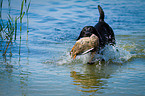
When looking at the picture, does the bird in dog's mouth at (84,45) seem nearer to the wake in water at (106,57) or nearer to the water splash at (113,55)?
the wake in water at (106,57)

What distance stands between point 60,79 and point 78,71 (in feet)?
2.42

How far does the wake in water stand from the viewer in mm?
5602

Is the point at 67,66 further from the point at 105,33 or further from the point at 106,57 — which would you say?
the point at 105,33

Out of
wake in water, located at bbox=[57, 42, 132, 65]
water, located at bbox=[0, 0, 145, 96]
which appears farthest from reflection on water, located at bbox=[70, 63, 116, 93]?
wake in water, located at bbox=[57, 42, 132, 65]

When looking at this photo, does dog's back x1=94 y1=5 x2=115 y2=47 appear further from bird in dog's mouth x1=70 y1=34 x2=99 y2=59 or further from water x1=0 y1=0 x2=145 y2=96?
bird in dog's mouth x1=70 y1=34 x2=99 y2=59

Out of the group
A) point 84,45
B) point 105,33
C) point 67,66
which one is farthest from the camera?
point 105,33

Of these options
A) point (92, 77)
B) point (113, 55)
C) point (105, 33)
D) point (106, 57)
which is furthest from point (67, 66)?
point (105, 33)

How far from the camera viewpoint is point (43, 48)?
22.0 feet

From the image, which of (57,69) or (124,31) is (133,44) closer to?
(124,31)

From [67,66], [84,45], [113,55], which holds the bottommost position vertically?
[67,66]

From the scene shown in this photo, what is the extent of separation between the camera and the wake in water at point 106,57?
5602 millimetres

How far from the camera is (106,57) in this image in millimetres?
5887

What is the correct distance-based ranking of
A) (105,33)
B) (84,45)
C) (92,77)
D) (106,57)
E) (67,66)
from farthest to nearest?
(105,33) → (106,57) → (67,66) → (84,45) → (92,77)

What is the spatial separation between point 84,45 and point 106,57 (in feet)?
4.40
